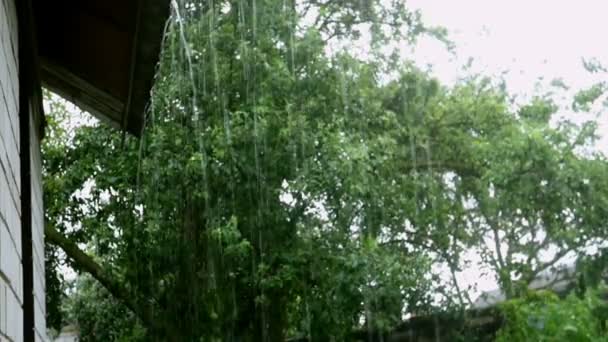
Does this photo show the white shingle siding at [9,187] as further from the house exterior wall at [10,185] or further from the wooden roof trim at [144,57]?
the wooden roof trim at [144,57]

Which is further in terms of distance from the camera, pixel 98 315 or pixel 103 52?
pixel 98 315

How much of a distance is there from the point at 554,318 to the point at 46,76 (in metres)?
3.58

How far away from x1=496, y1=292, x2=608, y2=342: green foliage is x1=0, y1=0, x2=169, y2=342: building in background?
3.24m

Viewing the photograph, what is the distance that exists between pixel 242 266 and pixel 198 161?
0.82m

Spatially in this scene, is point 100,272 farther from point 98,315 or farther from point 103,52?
point 103,52

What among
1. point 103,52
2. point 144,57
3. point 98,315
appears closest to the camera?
point 144,57

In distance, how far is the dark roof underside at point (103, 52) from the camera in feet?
6.65

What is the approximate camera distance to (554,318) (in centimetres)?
541

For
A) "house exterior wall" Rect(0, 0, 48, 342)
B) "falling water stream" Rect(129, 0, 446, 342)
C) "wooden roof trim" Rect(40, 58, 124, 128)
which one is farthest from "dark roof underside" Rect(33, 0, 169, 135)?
"falling water stream" Rect(129, 0, 446, 342)

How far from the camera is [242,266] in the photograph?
5824 mm

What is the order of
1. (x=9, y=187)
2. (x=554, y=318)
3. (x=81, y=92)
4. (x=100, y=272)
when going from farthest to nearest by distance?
(x=100, y=272), (x=554, y=318), (x=81, y=92), (x=9, y=187)

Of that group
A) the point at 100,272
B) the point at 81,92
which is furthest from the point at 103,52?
the point at 100,272

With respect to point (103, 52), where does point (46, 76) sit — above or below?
above

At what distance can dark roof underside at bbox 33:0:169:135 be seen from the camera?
2027mm
